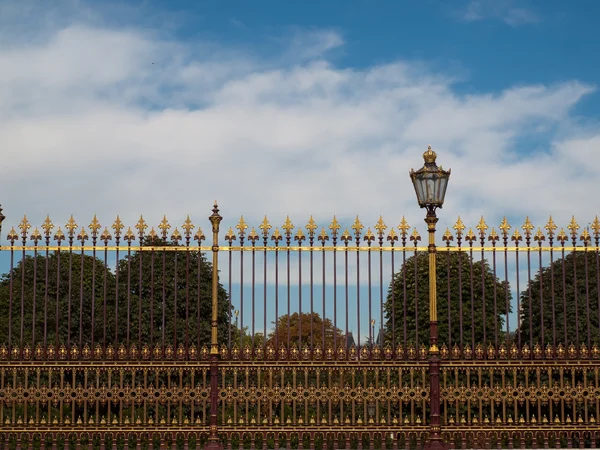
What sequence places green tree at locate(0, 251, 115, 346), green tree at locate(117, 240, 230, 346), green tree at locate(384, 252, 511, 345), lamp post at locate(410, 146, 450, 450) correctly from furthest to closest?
1. green tree at locate(0, 251, 115, 346)
2. green tree at locate(117, 240, 230, 346)
3. green tree at locate(384, 252, 511, 345)
4. lamp post at locate(410, 146, 450, 450)

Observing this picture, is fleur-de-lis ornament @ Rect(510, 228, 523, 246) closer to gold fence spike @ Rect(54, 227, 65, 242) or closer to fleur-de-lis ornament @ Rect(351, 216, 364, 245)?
fleur-de-lis ornament @ Rect(351, 216, 364, 245)

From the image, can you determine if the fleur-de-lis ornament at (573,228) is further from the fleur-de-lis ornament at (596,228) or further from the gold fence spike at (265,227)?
the gold fence spike at (265,227)

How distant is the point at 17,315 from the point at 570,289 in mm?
20081

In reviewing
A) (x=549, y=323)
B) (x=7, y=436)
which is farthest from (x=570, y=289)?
(x=7, y=436)

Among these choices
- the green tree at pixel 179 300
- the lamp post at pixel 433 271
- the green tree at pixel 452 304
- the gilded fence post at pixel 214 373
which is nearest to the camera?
the lamp post at pixel 433 271

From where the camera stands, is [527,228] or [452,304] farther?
[452,304]

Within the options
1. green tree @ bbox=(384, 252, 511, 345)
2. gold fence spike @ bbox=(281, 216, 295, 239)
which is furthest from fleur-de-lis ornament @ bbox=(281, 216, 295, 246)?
green tree @ bbox=(384, 252, 511, 345)

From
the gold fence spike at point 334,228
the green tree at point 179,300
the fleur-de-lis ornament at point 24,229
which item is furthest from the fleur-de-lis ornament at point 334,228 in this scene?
the green tree at point 179,300

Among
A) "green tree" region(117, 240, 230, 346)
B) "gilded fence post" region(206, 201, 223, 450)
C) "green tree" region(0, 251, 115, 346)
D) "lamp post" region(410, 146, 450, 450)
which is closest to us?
"lamp post" region(410, 146, 450, 450)

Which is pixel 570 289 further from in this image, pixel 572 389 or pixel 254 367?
pixel 254 367

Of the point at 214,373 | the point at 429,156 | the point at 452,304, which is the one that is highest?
the point at 429,156

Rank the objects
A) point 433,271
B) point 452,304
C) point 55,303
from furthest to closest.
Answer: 1. point 55,303
2. point 452,304
3. point 433,271

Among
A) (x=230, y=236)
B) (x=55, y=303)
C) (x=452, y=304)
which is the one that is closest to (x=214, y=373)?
(x=230, y=236)

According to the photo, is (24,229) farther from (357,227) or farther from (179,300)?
(179,300)
